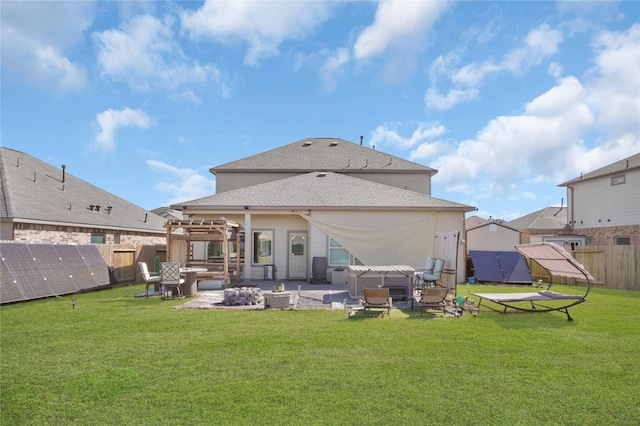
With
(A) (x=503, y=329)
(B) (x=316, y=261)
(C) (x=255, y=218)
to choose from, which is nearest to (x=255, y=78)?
(C) (x=255, y=218)

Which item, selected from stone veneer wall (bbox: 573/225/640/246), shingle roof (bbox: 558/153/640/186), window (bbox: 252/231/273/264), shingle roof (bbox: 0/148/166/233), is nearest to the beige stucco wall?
window (bbox: 252/231/273/264)

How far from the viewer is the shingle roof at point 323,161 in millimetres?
23484

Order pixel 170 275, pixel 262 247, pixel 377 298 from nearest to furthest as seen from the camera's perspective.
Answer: pixel 377 298 → pixel 170 275 → pixel 262 247

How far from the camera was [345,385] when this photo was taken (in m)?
4.36

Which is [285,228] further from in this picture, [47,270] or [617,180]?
[617,180]

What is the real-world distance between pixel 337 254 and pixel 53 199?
45.1 feet

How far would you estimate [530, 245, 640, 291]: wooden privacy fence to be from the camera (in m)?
14.1

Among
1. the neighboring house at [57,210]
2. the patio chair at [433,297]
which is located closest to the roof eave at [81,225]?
the neighboring house at [57,210]

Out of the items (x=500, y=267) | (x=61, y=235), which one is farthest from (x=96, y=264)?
(x=500, y=267)

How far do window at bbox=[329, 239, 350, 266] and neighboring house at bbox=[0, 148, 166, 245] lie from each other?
38.8 ft

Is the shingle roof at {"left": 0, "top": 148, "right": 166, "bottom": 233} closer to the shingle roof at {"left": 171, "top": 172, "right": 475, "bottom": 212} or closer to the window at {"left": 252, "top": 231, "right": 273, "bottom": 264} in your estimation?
the shingle roof at {"left": 171, "top": 172, "right": 475, "bottom": 212}

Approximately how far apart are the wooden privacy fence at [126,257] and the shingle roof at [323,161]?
8599mm

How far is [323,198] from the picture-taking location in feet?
53.5

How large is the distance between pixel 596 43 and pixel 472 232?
1100 cm
